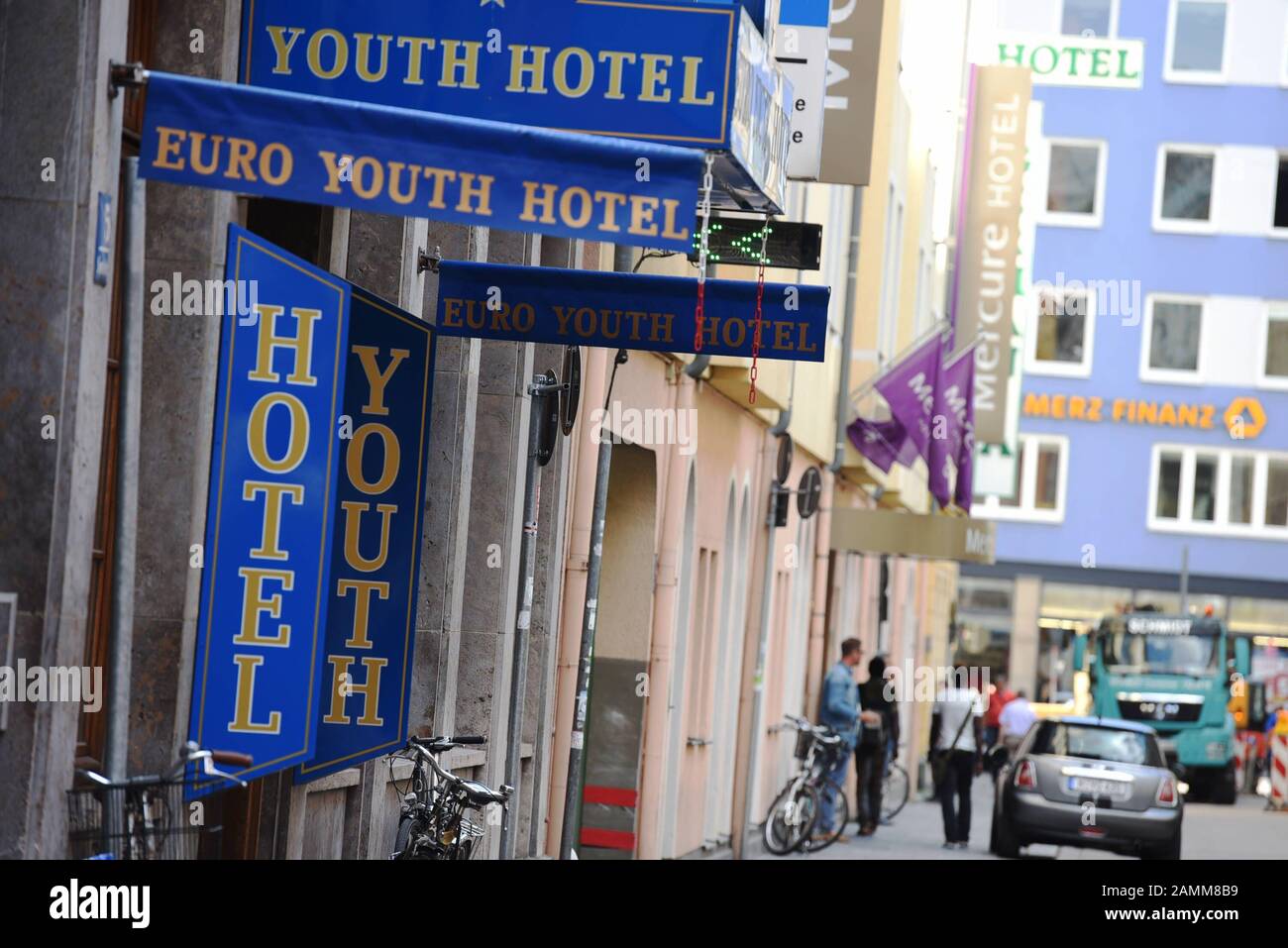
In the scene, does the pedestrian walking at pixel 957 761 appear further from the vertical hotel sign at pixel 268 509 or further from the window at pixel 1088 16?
the window at pixel 1088 16

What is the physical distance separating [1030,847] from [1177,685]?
14.9 metres

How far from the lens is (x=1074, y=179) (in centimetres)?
5562

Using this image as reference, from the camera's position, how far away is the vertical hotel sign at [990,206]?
33.0 meters

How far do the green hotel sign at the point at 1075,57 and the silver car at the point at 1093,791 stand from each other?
15242 millimetres

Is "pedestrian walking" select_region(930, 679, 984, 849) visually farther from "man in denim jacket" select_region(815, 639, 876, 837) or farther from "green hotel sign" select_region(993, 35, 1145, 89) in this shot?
"green hotel sign" select_region(993, 35, 1145, 89)

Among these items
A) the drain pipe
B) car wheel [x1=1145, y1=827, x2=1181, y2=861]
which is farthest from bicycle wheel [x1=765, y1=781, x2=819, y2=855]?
the drain pipe

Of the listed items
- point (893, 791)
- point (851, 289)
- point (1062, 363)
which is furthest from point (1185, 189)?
point (851, 289)

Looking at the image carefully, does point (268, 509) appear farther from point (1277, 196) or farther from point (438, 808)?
point (1277, 196)

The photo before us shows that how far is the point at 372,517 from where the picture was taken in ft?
34.7

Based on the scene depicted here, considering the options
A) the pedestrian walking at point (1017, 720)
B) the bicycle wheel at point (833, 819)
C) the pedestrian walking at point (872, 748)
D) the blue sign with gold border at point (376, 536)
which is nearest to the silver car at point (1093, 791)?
the bicycle wheel at point (833, 819)

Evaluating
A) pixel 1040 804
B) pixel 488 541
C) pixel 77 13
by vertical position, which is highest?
pixel 77 13

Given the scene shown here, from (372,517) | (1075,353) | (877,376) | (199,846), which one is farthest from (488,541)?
(1075,353)
